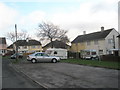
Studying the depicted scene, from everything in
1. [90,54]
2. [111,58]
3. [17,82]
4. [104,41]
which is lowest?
[17,82]

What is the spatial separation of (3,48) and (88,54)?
58374 mm

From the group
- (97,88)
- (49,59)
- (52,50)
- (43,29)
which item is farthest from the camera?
(43,29)

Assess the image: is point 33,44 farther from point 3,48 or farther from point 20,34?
point 20,34

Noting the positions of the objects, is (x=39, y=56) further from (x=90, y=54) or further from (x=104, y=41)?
(x=104, y=41)

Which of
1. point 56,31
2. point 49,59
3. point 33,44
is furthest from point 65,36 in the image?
point 33,44

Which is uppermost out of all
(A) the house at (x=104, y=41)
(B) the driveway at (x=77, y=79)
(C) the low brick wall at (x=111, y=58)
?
(A) the house at (x=104, y=41)

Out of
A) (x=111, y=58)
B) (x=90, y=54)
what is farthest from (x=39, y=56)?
(x=90, y=54)

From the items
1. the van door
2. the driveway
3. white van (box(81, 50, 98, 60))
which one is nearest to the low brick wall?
white van (box(81, 50, 98, 60))

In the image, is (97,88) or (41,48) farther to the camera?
(41,48)

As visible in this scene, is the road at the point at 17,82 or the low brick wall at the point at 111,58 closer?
the road at the point at 17,82

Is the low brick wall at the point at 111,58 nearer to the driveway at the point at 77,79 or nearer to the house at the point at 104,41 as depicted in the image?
the driveway at the point at 77,79

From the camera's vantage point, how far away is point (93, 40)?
51.7 m

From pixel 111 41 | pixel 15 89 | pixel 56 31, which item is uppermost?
pixel 56 31

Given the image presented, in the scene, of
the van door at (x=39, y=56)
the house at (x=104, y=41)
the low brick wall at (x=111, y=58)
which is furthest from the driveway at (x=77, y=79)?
the house at (x=104, y=41)
